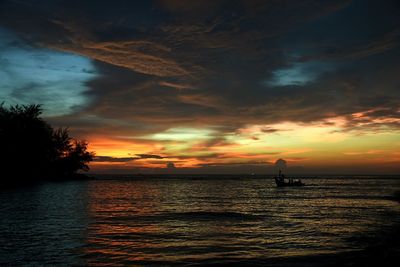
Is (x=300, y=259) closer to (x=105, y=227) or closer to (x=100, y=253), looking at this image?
(x=100, y=253)

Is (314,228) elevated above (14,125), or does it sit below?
below

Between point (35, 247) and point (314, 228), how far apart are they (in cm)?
2068

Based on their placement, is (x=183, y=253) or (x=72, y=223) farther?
(x=72, y=223)

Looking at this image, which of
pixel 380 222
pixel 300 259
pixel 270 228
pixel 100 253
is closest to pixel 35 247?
pixel 100 253

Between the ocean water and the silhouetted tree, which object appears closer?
the ocean water

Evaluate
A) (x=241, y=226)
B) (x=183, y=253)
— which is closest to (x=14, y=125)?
(x=241, y=226)

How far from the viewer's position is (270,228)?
29.5 meters

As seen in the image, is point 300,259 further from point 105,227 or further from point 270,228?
point 105,227

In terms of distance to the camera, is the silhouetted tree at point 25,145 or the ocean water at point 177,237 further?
the silhouetted tree at point 25,145

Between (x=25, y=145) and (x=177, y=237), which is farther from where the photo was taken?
(x=25, y=145)

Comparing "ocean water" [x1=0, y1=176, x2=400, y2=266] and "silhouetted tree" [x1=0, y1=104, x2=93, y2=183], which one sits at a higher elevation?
"silhouetted tree" [x1=0, y1=104, x2=93, y2=183]

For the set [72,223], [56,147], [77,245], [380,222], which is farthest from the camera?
[56,147]

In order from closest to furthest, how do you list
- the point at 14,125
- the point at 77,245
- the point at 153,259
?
the point at 153,259, the point at 77,245, the point at 14,125

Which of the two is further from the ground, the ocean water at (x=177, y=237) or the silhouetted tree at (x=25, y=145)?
the silhouetted tree at (x=25, y=145)
